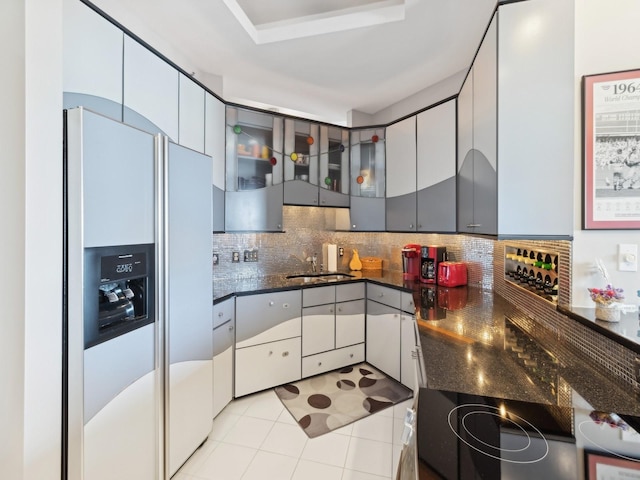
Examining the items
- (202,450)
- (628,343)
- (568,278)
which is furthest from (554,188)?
(202,450)

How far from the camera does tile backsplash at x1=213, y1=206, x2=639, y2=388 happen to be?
4.07ft

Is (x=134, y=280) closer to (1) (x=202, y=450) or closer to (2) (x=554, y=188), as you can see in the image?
(1) (x=202, y=450)

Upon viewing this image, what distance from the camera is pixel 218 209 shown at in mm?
2420

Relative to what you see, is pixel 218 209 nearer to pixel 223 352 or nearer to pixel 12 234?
pixel 223 352

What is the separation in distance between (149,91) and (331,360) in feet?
8.34

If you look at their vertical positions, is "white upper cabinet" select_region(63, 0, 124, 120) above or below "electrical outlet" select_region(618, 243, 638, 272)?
above

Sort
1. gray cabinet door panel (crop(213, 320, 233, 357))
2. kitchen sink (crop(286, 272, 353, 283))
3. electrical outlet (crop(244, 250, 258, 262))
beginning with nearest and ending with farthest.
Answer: gray cabinet door panel (crop(213, 320, 233, 357)) → electrical outlet (crop(244, 250, 258, 262)) → kitchen sink (crop(286, 272, 353, 283))

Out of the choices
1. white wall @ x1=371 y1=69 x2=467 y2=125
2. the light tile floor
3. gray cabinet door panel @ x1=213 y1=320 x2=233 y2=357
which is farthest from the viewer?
white wall @ x1=371 y1=69 x2=467 y2=125

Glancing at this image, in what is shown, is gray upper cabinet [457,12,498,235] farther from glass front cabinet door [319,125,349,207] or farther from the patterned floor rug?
the patterned floor rug

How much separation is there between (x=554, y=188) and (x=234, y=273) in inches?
98.6

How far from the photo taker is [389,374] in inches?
107

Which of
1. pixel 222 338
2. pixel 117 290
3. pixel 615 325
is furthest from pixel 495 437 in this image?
pixel 222 338

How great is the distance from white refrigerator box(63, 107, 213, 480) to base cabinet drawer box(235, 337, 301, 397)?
551mm

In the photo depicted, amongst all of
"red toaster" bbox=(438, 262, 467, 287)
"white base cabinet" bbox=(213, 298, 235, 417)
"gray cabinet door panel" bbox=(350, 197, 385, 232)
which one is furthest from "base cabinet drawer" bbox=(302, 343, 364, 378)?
"gray cabinet door panel" bbox=(350, 197, 385, 232)
